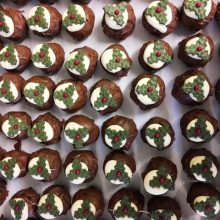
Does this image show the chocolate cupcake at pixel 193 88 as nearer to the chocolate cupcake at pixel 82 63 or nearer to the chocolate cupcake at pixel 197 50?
the chocolate cupcake at pixel 197 50

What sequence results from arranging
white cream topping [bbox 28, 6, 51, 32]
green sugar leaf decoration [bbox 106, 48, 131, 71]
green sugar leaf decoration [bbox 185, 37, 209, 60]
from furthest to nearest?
white cream topping [bbox 28, 6, 51, 32], green sugar leaf decoration [bbox 106, 48, 131, 71], green sugar leaf decoration [bbox 185, 37, 209, 60]

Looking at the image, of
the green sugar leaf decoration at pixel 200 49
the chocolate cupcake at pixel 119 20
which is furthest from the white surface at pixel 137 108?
the green sugar leaf decoration at pixel 200 49

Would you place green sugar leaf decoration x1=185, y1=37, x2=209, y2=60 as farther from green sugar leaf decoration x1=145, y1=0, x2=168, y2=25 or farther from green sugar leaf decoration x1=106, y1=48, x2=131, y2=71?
green sugar leaf decoration x1=106, y1=48, x2=131, y2=71

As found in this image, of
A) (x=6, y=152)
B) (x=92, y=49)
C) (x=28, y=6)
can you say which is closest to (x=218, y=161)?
(x=92, y=49)

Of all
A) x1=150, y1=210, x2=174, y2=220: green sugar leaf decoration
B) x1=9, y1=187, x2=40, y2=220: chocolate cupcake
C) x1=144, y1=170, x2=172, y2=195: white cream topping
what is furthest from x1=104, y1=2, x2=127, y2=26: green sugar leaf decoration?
x1=9, y1=187, x2=40, y2=220: chocolate cupcake

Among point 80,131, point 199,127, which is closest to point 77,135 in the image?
point 80,131

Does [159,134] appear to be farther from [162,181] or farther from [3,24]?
[3,24]

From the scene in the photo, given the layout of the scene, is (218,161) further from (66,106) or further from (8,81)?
(8,81)
